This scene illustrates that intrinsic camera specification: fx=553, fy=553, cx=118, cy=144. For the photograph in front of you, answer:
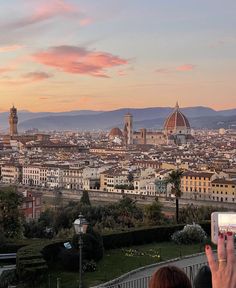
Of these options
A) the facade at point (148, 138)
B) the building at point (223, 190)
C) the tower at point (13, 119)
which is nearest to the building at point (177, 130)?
the facade at point (148, 138)

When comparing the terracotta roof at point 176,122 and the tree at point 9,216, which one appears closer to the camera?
the tree at point 9,216

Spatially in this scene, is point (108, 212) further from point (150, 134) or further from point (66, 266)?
point (150, 134)

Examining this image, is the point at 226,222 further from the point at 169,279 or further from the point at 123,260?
the point at 123,260

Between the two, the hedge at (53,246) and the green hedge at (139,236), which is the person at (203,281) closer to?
the hedge at (53,246)

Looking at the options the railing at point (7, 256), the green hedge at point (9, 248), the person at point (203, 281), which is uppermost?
the person at point (203, 281)

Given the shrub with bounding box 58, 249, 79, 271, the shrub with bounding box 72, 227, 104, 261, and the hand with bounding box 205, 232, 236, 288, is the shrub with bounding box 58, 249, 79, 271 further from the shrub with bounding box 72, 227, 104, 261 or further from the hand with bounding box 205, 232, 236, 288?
the hand with bounding box 205, 232, 236, 288
